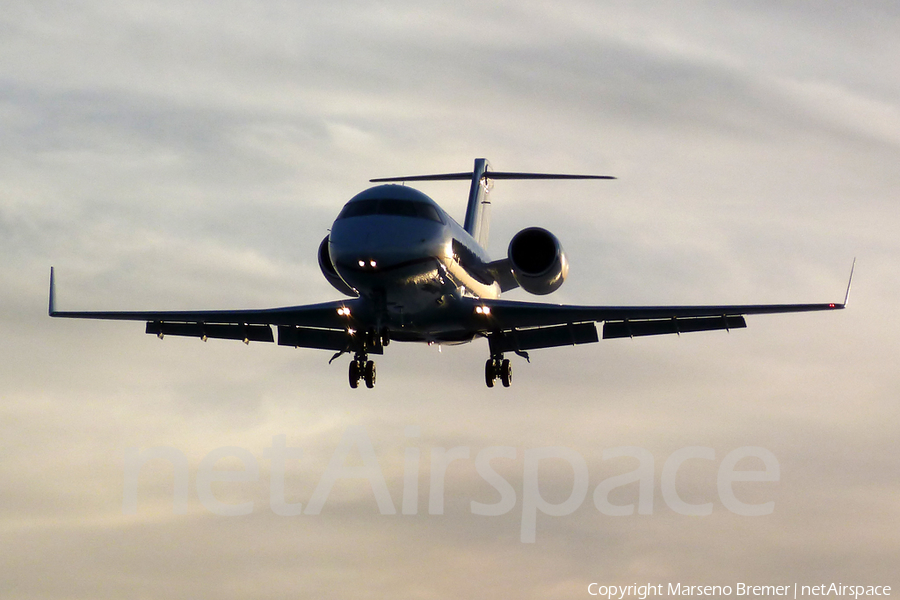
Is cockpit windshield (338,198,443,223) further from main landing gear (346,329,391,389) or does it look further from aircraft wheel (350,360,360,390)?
aircraft wheel (350,360,360,390)

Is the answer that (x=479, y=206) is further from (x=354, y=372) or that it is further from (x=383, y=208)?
(x=383, y=208)

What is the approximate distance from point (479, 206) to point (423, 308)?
11848 mm

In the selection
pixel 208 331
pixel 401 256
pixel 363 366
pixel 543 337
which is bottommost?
pixel 363 366

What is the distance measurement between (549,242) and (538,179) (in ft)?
28.7

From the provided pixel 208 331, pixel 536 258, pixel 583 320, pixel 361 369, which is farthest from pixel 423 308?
pixel 208 331

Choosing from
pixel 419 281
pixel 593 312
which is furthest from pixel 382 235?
pixel 593 312

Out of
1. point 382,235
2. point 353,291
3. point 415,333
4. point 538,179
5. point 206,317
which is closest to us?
point 382,235

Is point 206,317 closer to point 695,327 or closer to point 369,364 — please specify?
point 369,364

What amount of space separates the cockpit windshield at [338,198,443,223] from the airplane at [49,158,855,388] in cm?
3

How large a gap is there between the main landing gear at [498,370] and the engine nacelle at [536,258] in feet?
10.6

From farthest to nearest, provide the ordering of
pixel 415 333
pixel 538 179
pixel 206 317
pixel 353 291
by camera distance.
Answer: pixel 538 179, pixel 206 317, pixel 415 333, pixel 353 291

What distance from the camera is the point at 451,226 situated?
979 inches

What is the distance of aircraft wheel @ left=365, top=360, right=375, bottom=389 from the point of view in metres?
27.5

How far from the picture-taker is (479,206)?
35.7 meters
